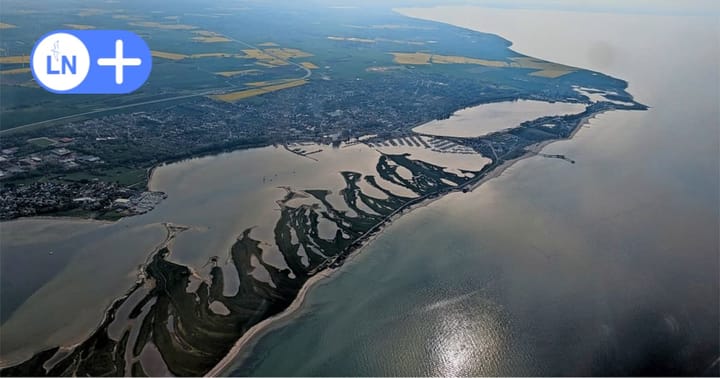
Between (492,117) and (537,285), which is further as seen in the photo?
(492,117)

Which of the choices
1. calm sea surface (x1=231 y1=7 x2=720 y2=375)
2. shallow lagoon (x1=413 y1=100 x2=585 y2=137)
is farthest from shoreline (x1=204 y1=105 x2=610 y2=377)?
shallow lagoon (x1=413 y1=100 x2=585 y2=137)

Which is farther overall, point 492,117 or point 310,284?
point 492,117

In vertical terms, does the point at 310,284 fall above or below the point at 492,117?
below

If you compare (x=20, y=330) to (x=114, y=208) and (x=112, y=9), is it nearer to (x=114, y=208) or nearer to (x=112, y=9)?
(x=114, y=208)

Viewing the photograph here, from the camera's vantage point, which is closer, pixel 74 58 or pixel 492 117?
pixel 74 58

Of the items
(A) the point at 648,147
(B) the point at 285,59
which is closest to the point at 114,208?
(A) the point at 648,147

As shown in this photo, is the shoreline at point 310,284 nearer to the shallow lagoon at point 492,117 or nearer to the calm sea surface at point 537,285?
the calm sea surface at point 537,285

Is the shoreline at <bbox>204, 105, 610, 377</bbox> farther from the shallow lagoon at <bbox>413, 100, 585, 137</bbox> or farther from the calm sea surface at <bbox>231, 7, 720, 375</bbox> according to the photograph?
the shallow lagoon at <bbox>413, 100, 585, 137</bbox>

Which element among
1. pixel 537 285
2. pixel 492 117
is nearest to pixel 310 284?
pixel 537 285

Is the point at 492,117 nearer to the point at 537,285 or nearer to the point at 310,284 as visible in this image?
the point at 537,285
